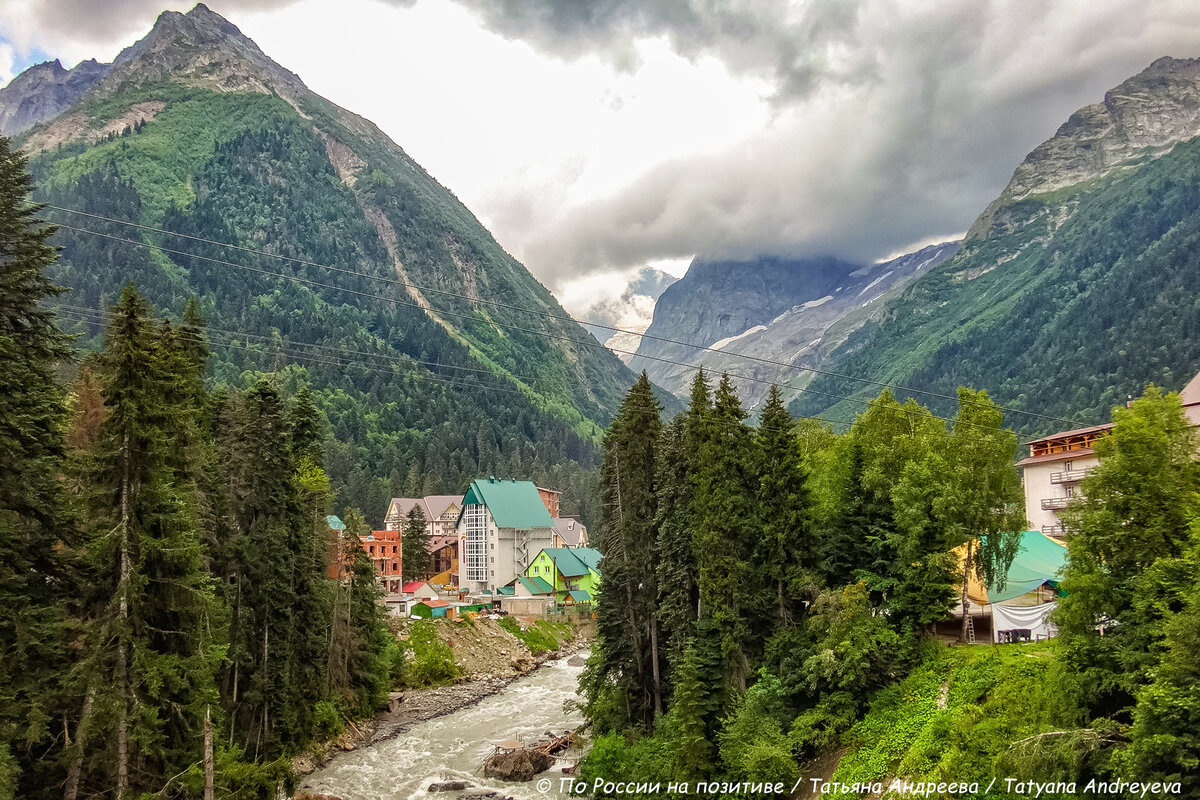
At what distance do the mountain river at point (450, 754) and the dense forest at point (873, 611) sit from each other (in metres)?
7.30

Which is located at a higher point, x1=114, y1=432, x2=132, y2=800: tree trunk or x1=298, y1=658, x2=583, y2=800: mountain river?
x1=114, y1=432, x2=132, y2=800: tree trunk

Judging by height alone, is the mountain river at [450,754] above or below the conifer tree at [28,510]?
below

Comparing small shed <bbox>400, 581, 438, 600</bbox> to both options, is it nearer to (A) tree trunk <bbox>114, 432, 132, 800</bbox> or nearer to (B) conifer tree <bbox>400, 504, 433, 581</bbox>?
(B) conifer tree <bbox>400, 504, 433, 581</bbox>

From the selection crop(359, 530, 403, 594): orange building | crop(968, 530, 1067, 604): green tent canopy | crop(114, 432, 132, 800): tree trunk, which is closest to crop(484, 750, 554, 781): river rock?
crop(114, 432, 132, 800): tree trunk

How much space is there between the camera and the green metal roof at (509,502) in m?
107

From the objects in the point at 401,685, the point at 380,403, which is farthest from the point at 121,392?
the point at 380,403

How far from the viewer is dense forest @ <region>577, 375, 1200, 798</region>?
19.5m

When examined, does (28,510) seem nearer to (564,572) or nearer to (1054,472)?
(1054,472)

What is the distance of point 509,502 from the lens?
110562 millimetres

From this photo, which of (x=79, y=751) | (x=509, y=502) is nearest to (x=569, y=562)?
(x=509, y=502)

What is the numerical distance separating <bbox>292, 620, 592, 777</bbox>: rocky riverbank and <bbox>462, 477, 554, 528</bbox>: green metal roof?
20.4 meters

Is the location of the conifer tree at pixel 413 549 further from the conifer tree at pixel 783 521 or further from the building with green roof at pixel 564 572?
the conifer tree at pixel 783 521

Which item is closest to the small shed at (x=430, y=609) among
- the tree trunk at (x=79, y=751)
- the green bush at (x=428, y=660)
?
the green bush at (x=428, y=660)

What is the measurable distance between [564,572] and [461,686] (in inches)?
1510
